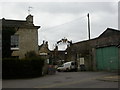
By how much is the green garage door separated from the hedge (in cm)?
995

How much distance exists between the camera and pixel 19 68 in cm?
2741

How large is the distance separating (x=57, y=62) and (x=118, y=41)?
94.0ft

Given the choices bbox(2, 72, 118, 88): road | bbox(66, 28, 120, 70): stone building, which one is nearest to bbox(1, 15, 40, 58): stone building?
bbox(66, 28, 120, 70): stone building

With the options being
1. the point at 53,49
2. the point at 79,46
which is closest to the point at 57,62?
the point at 53,49

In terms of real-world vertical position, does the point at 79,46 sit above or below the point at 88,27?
below

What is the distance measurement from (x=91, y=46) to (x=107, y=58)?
472 centimetres

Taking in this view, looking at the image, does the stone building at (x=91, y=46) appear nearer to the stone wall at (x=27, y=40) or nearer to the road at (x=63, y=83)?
the stone wall at (x=27, y=40)

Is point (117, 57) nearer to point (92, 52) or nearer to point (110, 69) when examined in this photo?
point (110, 69)

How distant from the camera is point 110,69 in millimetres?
32250

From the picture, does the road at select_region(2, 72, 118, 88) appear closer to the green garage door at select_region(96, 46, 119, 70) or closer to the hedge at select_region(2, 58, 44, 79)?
the hedge at select_region(2, 58, 44, 79)

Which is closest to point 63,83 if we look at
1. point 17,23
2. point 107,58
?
point 107,58

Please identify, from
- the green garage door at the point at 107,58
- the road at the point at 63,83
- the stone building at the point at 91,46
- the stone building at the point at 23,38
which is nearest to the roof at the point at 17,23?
the stone building at the point at 23,38

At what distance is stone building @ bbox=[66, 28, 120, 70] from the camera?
3283cm

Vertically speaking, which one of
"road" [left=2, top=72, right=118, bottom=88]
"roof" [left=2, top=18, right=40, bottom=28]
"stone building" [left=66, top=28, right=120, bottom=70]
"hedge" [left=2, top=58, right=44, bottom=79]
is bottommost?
"road" [left=2, top=72, right=118, bottom=88]
